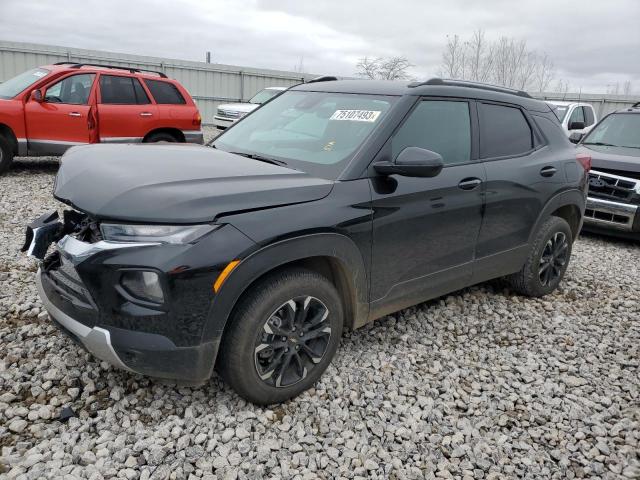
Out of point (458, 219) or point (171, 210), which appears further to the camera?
point (458, 219)

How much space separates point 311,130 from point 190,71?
56.5ft

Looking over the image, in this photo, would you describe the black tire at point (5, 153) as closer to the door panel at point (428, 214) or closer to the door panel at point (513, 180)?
the door panel at point (428, 214)

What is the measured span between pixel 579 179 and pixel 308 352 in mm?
3226

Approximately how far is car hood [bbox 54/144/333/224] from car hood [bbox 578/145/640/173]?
5447 mm

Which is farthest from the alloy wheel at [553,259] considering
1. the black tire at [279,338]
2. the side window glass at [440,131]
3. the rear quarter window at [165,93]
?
the rear quarter window at [165,93]

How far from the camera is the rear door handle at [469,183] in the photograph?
139 inches

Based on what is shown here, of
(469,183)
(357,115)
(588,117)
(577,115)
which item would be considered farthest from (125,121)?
(588,117)

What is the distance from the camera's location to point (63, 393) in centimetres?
285

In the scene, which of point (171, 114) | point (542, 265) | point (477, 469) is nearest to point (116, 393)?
point (477, 469)

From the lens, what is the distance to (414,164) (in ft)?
9.57

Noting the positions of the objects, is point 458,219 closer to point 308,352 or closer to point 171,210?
point 308,352

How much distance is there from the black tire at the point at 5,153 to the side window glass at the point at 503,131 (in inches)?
283

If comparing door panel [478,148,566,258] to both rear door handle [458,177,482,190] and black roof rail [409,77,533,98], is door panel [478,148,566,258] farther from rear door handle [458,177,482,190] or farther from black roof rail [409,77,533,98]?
black roof rail [409,77,533,98]

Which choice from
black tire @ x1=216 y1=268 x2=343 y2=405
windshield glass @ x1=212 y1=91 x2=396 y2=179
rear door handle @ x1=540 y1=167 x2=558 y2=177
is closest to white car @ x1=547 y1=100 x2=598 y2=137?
rear door handle @ x1=540 y1=167 x2=558 y2=177
